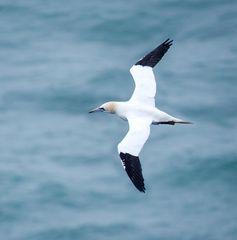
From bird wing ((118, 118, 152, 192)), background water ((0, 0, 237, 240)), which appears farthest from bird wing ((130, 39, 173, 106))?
background water ((0, 0, 237, 240))

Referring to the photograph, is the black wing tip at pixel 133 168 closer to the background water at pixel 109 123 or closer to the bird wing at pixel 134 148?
the bird wing at pixel 134 148

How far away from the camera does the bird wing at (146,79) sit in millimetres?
22266

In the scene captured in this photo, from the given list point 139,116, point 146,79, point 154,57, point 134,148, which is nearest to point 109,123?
point 154,57

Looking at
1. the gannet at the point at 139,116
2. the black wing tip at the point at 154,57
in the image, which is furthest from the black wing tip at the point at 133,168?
the black wing tip at the point at 154,57

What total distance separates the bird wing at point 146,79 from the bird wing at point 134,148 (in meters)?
0.98

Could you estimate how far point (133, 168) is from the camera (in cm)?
2025

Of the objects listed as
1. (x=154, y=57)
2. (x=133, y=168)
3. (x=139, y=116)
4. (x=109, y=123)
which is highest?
(x=109, y=123)

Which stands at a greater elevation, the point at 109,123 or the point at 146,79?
the point at 109,123

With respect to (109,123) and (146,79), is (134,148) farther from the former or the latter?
(109,123)

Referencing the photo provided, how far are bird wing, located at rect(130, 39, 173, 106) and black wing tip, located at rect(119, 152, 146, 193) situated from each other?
203cm

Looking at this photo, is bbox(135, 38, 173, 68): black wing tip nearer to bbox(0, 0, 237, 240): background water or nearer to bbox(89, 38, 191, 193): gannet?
bbox(89, 38, 191, 193): gannet

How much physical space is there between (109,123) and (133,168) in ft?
30.8

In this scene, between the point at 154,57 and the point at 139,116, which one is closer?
the point at 139,116

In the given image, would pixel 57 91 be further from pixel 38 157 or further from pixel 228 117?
pixel 228 117
